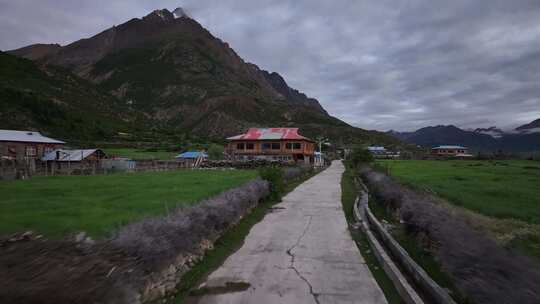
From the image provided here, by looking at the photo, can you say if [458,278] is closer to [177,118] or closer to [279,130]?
[279,130]

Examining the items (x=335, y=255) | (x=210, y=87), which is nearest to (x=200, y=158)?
(x=335, y=255)

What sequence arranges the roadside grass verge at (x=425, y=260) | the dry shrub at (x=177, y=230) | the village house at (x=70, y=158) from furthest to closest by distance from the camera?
the village house at (x=70, y=158) → the roadside grass verge at (x=425, y=260) → the dry shrub at (x=177, y=230)

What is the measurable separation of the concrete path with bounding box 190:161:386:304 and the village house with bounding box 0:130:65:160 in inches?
1968

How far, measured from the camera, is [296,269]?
7.57 meters

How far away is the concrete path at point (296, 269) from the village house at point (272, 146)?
49.4 m

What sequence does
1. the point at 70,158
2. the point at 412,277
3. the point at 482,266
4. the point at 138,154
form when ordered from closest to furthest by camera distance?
1. the point at 482,266
2. the point at 412,277
3. the point at 70,158
4. the point at 138,154

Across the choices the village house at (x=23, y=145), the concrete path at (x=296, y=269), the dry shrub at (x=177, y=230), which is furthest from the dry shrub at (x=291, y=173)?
the village house at (x=23, y=145)

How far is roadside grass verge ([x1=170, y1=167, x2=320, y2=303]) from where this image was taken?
6.38 m

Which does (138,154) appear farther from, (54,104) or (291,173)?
(54,104)

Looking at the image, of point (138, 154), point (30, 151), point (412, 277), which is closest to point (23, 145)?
point (30, 151)

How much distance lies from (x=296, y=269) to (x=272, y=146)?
55.8 metres

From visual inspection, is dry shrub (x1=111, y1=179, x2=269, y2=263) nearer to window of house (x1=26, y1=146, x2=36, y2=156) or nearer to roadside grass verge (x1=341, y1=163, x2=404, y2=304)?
roadside grass verge (x1=341, y1=163, x2=404, y2=304)

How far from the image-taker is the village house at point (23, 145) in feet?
155

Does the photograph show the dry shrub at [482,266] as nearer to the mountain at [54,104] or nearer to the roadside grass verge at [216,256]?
the roadside grass verge at [216,256]
